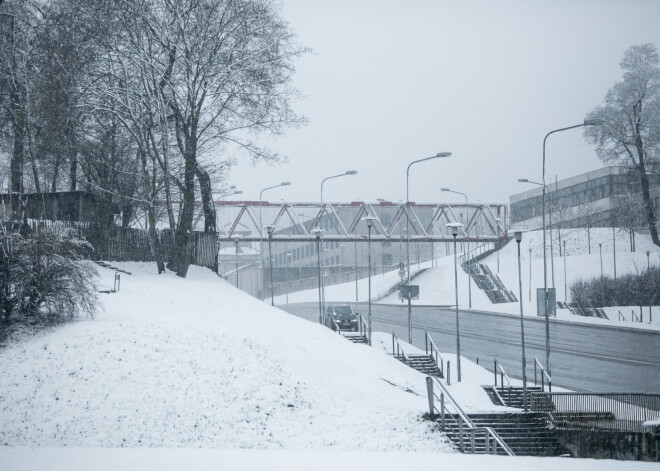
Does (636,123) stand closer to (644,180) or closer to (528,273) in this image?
(644,180)

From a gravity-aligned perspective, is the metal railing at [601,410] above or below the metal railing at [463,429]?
below

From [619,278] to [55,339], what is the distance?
148 ft

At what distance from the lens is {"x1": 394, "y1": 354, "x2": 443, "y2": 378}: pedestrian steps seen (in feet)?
99.4

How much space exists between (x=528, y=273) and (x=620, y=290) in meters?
18.2

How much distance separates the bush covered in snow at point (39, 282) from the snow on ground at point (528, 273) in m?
36.5

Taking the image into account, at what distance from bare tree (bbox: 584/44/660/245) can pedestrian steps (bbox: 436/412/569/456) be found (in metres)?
41.3

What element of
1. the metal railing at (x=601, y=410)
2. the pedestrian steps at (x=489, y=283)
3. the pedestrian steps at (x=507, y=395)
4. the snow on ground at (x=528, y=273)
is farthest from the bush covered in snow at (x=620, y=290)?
the metal railing at (x=601, y=410)

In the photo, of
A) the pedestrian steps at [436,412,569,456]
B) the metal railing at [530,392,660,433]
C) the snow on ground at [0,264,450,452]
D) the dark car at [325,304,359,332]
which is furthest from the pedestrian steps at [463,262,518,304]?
the pedestrian steps at [436,412,569,456]

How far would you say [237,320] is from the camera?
78.7 feet

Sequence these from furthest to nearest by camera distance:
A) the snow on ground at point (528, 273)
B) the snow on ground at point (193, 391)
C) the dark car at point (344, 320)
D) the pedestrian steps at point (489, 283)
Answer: the pedestrian steps at point (489, 283), the snow on ground at point (528, 273), the dark car at point (344, 320), the snow on ground at point (193, 391)

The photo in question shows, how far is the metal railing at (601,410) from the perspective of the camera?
20938 mm

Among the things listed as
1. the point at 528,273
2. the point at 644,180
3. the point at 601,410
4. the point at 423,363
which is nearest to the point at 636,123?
the point at 644,180

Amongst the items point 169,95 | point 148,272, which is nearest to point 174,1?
point 169,95

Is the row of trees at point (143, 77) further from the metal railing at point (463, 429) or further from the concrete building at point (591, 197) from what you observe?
the concrete building at point (591, 197)
